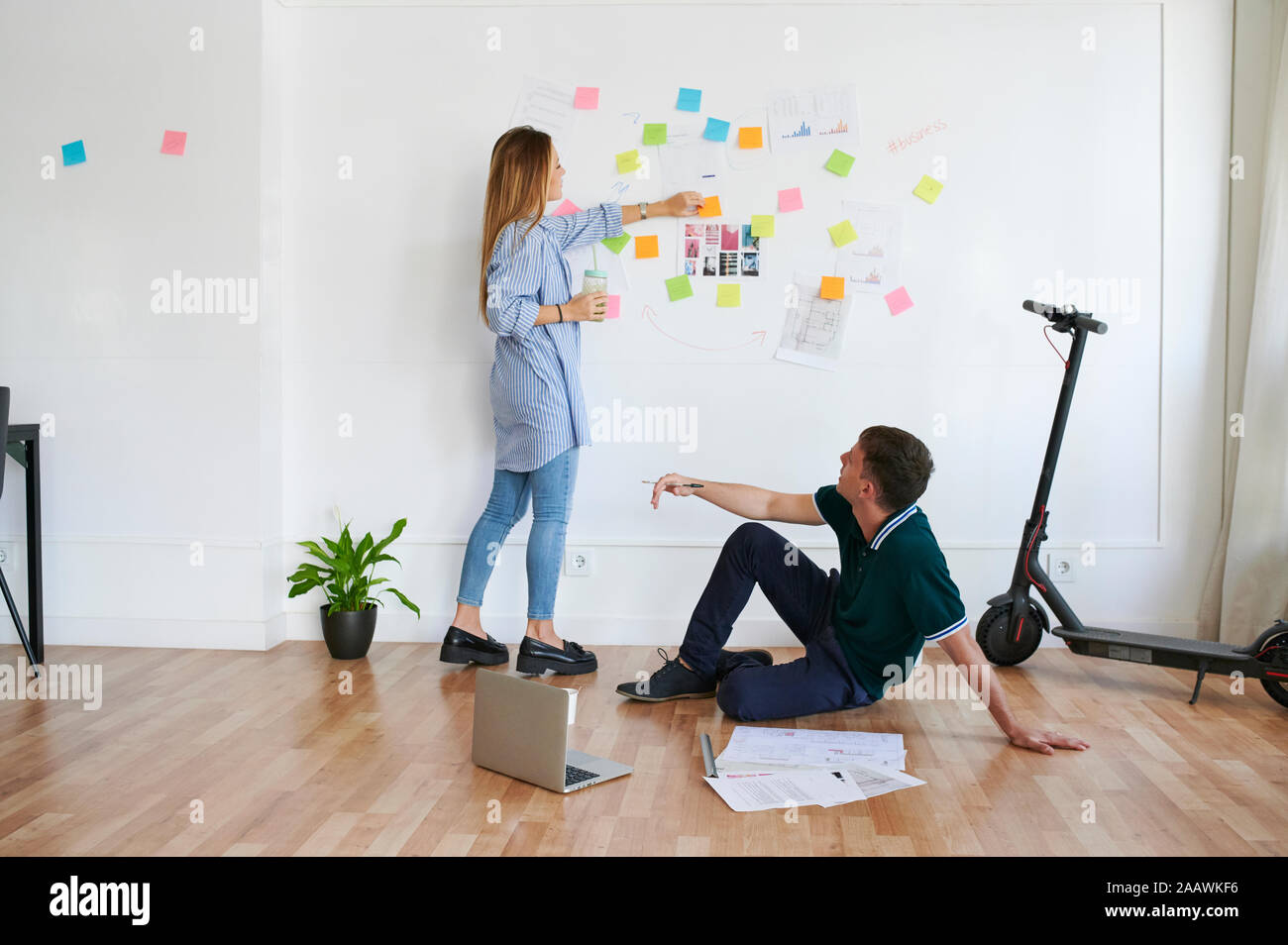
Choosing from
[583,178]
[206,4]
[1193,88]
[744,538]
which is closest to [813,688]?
[744,538]

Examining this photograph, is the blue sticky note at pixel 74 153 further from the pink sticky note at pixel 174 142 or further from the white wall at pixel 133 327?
the pink sticky note at pixel 174 142

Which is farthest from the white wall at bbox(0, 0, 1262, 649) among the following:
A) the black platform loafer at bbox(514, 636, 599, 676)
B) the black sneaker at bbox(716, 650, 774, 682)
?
the black sneaker at bbox(716, 650, 774, 682)

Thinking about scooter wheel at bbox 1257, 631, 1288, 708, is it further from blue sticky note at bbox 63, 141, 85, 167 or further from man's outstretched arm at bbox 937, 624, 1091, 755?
blue sticky note at bbox 63, 141, 85, 167

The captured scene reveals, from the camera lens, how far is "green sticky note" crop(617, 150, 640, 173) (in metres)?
3.48

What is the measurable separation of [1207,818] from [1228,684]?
1.20 meters

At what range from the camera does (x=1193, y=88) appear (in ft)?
11.2

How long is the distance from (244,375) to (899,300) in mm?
2131

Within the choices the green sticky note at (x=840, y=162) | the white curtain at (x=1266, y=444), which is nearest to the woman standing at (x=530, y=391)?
the green sticky note at (x=840, y=162)

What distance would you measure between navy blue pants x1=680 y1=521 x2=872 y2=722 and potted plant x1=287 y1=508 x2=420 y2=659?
39.7 inches

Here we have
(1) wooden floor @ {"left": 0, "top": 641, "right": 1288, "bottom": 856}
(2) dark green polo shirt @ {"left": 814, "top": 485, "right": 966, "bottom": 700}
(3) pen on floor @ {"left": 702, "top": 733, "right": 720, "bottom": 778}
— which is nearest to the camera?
(1) wooden floor @ {"left": 0, "top": 641, "right": 1288, "bottom": 856}

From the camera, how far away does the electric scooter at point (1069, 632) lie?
9.27 feet

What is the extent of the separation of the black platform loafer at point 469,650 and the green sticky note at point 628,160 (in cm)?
156

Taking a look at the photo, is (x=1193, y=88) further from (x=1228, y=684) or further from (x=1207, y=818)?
(x=1207, y=818)

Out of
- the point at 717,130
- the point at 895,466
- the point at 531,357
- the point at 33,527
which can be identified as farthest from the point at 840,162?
the point at 33,527
